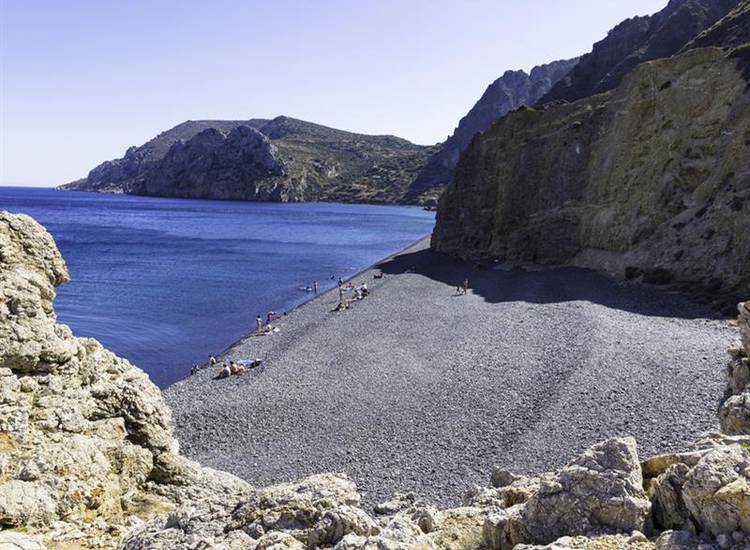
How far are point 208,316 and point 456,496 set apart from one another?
32.6 meters

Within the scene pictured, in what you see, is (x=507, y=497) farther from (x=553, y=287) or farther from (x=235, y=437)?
(x=553, y=287)

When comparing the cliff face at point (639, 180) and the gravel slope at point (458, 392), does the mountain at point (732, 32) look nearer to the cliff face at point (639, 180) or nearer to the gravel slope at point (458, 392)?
the cliff face at point (639, 180)

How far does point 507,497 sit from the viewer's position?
8359 mm

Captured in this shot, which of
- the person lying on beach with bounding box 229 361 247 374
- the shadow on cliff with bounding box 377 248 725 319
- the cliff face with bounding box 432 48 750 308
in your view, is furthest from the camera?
the cliff face with bounding box 432 48 750 308

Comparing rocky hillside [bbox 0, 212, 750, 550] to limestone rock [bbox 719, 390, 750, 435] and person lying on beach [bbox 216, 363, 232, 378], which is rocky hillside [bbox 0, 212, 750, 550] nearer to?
limestone rock [bbox 719, 390, 750, 435]

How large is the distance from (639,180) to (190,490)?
40.8 metres

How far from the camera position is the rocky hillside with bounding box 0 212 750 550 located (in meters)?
5.51

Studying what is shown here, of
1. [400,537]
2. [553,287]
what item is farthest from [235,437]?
[553,287]

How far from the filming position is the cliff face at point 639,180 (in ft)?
110

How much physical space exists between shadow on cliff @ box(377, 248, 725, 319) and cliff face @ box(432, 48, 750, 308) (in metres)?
1.60

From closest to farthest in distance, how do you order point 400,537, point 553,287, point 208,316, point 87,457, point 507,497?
point 400,537 → point 87,457 → point 507,497 → point 553,287 → point 208,316

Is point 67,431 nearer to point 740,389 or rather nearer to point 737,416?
point 737,416

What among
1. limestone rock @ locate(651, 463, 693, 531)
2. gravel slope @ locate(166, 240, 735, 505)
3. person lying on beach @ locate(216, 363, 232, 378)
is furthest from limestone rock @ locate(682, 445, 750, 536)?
person lying on beach @ locate(216, 363, 232, 378)

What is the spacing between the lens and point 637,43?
332 feet
